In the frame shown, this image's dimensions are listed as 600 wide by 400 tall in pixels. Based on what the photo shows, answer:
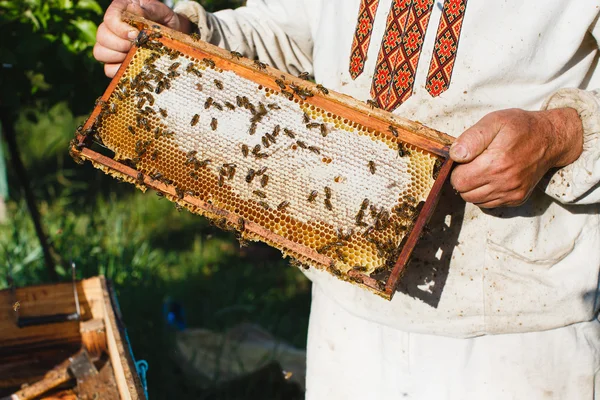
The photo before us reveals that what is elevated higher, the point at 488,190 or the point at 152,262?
the point at 488,190

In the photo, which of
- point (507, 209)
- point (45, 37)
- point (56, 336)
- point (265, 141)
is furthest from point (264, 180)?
point (45, 37)

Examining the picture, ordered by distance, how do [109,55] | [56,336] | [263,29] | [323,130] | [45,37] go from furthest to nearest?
[45,37] < [56,336] < [263,29] < [109,55] < [323,130]

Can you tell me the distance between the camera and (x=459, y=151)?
216cm

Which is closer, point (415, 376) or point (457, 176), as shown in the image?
point (457, 176)

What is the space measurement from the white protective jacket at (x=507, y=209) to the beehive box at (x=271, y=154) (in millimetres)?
231

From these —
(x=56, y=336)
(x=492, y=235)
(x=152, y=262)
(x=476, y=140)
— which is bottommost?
(x=152, y=262)

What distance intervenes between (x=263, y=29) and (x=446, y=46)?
1.06 m

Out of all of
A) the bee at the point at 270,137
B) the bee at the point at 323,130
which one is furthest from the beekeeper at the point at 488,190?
the bee at the point at 270,137

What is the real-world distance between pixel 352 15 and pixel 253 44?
0.66m

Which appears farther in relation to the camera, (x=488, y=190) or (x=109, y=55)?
(x=109, y=55)

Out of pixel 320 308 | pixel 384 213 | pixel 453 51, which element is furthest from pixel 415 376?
pixel 453 51

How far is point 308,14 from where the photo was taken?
309 cm

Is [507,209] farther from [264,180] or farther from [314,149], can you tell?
[264,180]

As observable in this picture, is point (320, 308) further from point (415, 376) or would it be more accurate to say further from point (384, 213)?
point (384, 213)
